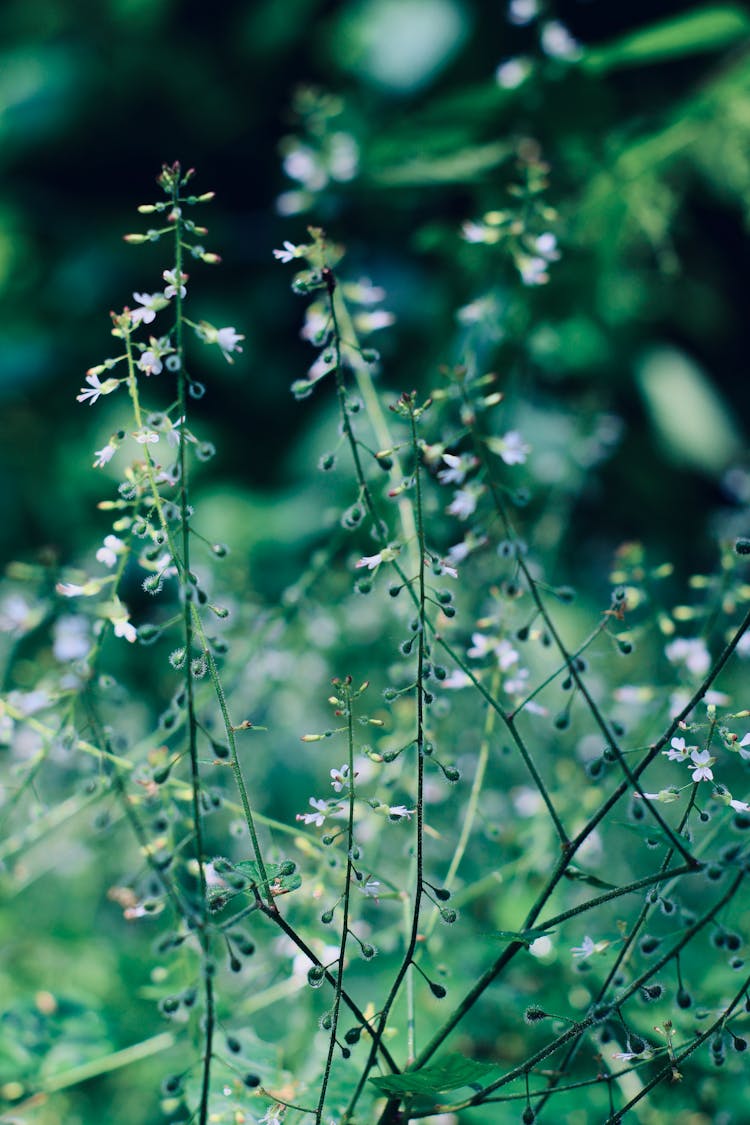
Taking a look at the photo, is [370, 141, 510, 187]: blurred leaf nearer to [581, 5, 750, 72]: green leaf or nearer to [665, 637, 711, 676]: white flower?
[581, 5, 750, 72]: green leaf

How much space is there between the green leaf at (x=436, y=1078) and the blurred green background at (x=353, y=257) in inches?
20.3

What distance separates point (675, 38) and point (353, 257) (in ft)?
2.77

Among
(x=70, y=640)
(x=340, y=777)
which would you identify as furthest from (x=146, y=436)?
(x=70, y=640)

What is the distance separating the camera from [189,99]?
2334 mm

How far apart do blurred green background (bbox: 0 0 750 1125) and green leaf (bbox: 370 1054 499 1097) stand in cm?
52

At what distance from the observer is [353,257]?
7.04 feet

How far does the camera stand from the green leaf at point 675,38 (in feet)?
Answer: 4.89

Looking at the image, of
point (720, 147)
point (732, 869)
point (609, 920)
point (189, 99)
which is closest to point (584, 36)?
point (720, 147)

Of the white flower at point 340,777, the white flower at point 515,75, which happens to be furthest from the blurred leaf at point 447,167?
Answer: the white flower at point 340,777

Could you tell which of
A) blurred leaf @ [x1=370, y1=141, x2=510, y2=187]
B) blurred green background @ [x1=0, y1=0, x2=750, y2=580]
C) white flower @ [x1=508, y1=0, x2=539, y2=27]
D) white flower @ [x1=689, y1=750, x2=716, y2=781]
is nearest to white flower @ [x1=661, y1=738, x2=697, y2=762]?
white flower @ [x1=689, y1=750, x2=716, y2=781]

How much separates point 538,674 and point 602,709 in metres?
0.32

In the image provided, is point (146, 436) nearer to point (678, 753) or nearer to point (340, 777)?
point (340, 777)

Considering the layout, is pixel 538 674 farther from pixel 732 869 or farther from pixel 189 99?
pixel 189 99

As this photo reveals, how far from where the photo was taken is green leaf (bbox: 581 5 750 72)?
4.89ft
